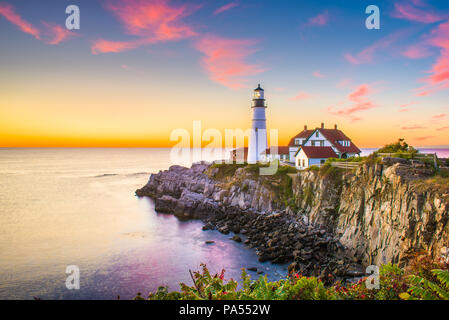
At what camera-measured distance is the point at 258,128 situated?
47250 mm

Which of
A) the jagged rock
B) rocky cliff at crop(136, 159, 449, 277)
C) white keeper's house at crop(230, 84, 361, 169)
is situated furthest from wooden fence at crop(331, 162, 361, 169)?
the jagged rock

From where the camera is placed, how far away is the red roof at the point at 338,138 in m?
40.8

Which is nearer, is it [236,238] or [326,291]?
[326,291]

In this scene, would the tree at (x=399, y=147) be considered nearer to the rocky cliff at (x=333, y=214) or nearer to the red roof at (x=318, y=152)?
the rocky cliff at (x=333, y=214)

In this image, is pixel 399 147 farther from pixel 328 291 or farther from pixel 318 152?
pixel 328 291

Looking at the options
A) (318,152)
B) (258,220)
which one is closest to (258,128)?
(318,152)

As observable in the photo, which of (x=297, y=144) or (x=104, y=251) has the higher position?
(x=297, y=144)

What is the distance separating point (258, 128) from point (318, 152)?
45.0 ft

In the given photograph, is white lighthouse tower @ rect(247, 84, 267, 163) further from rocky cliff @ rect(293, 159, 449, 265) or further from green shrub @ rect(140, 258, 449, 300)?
green shrub @ rect(140, 258, 449, 300)

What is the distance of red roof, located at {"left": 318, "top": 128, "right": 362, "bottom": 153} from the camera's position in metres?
40.8

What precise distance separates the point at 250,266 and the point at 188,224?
14560mm

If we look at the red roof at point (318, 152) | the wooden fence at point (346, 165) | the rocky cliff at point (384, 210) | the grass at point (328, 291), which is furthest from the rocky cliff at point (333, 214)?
the grass at point (328, 291)
